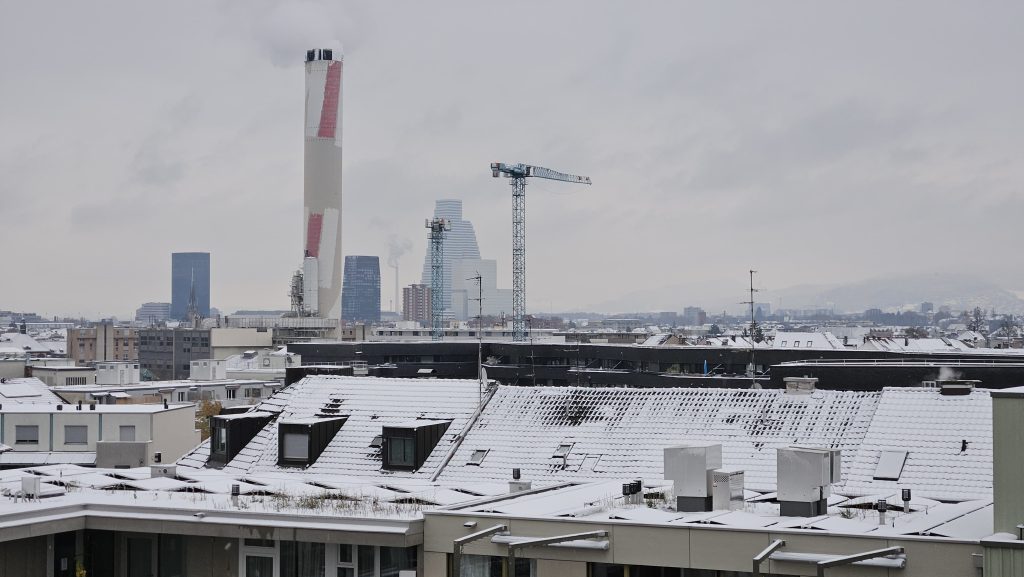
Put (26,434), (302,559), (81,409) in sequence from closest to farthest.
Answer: (302,559) → (26,434) → (81,409)

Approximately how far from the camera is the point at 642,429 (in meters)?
33.0

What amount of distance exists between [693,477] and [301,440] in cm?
1545

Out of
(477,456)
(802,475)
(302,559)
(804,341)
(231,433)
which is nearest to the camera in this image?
(802,475)

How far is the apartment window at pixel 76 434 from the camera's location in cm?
→ 5456

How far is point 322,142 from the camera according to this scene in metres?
162

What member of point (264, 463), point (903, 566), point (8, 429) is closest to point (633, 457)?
point (264, 463)

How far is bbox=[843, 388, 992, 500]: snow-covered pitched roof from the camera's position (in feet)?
89.8

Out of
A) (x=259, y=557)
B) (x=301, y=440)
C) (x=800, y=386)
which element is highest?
(x=800, y=386)

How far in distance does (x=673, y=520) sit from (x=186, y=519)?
24.9ft

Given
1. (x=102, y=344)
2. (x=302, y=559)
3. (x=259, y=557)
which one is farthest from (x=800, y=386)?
(x=102, y=344)

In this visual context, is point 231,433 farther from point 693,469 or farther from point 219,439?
point 693,469

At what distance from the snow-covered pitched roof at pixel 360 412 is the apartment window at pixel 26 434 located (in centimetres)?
1876

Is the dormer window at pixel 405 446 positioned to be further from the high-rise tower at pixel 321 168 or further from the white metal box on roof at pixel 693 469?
the high-rise tower at pixel 321 168

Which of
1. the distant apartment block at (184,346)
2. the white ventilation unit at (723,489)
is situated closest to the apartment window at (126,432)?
the white ventilation unit at (723,489)
